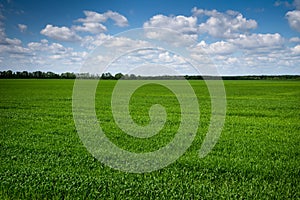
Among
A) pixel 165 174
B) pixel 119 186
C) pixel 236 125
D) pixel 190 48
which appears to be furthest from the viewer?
pixel 236 125

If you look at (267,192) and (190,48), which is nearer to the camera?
(267,192)

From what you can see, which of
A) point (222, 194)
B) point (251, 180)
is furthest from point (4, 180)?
point (251, 180)

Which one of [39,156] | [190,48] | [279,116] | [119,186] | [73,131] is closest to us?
[119,186]

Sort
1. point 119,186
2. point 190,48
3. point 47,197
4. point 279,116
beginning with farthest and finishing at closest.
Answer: point 279,116
point 190,48
point 119,186
point 47,197

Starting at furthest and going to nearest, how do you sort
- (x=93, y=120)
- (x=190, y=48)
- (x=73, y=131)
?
(x=93, y=120), (x=73, y=131), (x=190, y=48)

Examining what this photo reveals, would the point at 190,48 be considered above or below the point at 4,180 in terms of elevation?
above

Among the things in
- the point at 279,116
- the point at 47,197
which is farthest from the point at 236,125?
the point at 47,197

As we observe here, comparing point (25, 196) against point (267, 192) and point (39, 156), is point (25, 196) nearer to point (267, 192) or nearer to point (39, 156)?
point (39, 156)

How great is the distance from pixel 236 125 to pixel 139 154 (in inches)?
297

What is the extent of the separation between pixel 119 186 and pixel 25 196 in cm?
209

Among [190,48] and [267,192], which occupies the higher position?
[190,48]

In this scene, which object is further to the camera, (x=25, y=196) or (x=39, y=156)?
(x=39, y=156)

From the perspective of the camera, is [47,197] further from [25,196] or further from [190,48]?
[190,48]

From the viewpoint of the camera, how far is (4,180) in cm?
686
